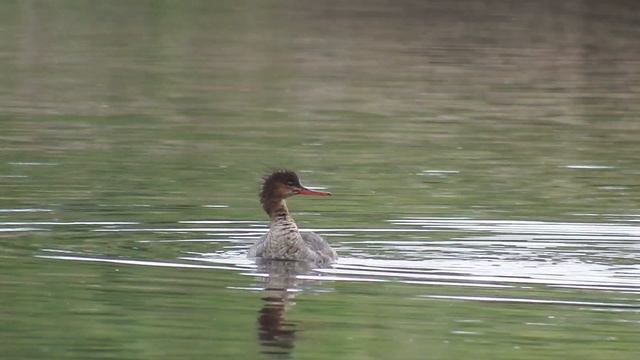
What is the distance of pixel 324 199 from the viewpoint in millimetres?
20484

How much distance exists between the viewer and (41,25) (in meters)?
47.8

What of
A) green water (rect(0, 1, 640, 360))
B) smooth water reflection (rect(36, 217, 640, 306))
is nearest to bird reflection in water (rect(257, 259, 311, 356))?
green water (rect(0, 1, 640, 360))

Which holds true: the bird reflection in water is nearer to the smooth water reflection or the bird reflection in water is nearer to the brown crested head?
the smooth water reflection

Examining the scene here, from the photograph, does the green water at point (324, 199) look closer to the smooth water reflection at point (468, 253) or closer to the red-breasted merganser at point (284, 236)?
the smooth water reflection at point (468, 253)

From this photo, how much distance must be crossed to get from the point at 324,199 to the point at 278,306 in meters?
6.60

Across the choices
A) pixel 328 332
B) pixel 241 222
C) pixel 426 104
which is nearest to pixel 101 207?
pixel 241 222

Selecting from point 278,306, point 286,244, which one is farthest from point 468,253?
point 278,306

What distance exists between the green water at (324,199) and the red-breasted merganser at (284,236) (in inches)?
8.3

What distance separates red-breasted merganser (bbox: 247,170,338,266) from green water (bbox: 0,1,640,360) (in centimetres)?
21

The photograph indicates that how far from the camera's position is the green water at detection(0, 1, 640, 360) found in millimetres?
13078

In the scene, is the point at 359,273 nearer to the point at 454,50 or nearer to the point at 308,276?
the point at 308,276

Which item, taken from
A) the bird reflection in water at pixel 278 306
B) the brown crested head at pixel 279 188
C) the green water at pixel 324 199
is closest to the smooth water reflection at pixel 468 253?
the green water at pixel 324 199

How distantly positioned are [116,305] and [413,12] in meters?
41.3

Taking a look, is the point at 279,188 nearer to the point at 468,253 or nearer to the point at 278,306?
the point at 468,253
